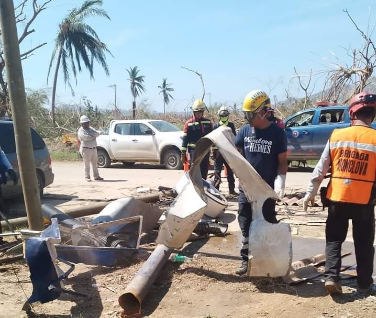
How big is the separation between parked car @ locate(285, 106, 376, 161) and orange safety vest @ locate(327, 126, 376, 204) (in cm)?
932

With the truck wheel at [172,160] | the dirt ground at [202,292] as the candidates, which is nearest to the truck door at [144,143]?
the truck wheel at [172,160]

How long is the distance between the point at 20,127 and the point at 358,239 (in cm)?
386

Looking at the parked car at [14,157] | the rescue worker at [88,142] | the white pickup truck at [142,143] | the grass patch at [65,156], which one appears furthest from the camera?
the grass patch at [65,156]

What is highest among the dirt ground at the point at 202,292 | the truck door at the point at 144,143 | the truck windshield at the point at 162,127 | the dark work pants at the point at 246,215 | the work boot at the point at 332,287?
the truck windshield at the point at 162,127

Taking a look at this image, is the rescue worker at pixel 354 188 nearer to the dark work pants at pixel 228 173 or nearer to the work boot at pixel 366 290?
the work boot at pixel 366 290

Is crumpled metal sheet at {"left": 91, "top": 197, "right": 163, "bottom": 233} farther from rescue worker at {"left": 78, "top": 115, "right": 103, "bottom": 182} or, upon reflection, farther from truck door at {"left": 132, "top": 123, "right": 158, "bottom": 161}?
truck door at {"left": 132, "top": 123, "right": 158, "bottom": 161}

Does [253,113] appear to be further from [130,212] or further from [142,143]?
[142,143]

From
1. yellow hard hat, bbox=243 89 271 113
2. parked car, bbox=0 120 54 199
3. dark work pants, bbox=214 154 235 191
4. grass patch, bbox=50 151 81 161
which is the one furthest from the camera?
grass patch, bbox=50 151 81 161

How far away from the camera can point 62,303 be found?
4.16 meters

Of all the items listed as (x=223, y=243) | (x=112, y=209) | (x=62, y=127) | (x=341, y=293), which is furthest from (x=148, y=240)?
(x=62, y=127)

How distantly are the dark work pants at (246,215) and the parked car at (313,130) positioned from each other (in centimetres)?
886

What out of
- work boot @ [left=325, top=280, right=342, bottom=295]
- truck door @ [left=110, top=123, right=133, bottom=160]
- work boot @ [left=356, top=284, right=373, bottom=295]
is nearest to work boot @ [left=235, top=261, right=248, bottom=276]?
work boot @ [left=325, top=280, right=342, bottom=295]

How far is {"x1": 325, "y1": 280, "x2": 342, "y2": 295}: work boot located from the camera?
152 inches

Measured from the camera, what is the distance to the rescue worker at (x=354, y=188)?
389 centimetres
